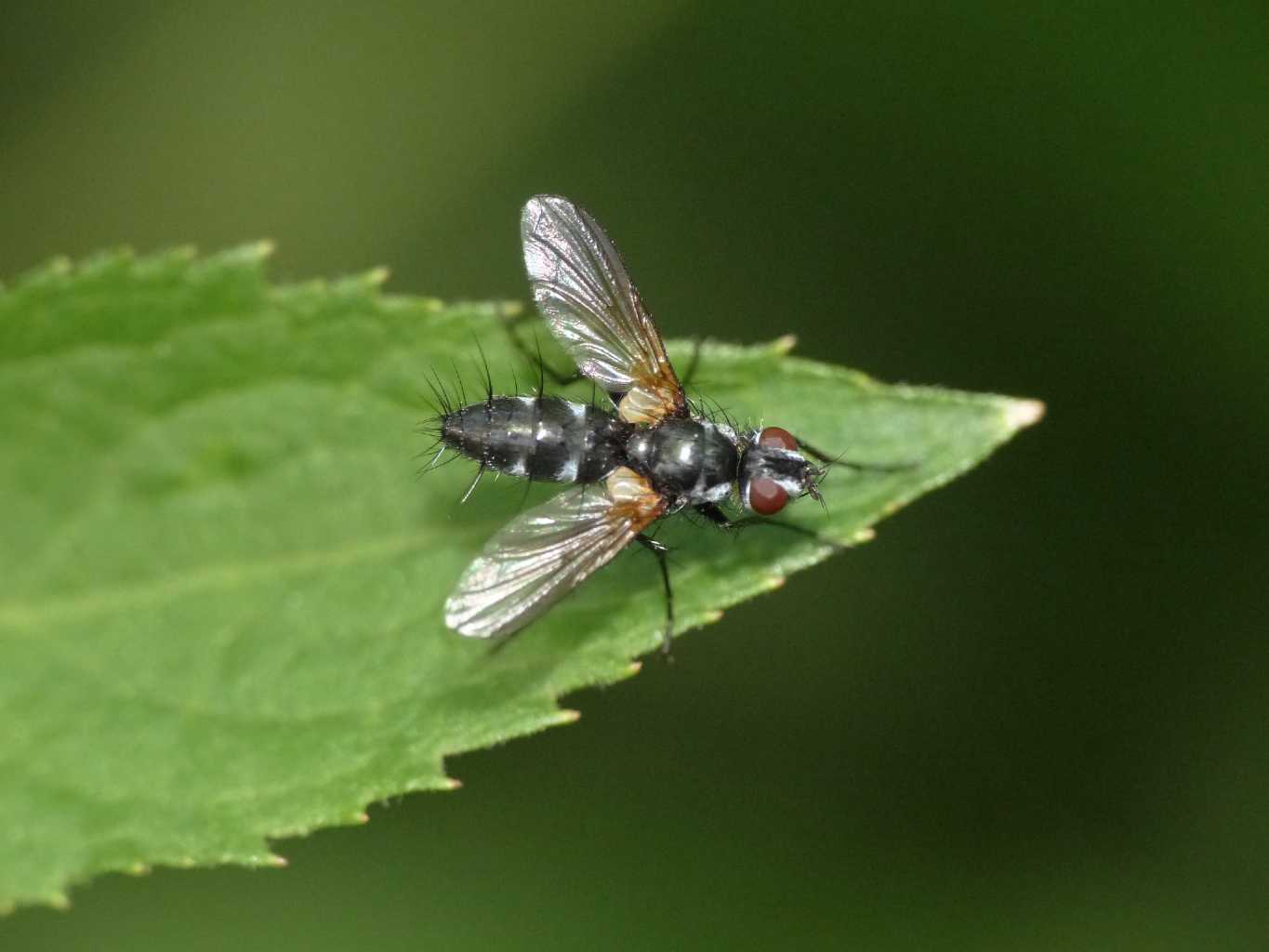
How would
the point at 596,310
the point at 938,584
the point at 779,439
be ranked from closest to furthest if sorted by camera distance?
1. the point at 779,439
2. the point at 596,310
3. the point at 938,584

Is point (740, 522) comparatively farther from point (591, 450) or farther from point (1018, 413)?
point (1018, 413)

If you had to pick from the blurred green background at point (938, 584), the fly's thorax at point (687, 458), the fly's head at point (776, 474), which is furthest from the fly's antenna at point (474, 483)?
the blurred green background at point (938, 584)

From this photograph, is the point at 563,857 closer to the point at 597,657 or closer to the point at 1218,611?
the point at 597,657

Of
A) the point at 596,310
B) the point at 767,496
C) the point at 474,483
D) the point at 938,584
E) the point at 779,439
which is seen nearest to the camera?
the point at 767,496

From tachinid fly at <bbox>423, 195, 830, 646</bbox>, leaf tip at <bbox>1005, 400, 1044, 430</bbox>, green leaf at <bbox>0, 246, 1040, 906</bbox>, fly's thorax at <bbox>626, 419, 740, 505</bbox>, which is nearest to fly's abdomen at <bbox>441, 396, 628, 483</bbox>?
tachinid fly at <bbox>423, 195, 830, 646</bbox>

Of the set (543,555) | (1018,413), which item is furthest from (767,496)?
(1018,413)

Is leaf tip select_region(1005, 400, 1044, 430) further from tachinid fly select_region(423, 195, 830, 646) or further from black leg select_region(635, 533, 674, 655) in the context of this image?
black leg select_region(635, 533, 674, 655)

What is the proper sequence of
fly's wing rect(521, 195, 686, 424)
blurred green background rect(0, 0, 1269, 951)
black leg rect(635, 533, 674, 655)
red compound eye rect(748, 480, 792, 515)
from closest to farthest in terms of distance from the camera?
black leg rect(635, 533, 674, 655)
red compound eye rect(748, 480, 792, 515)
fly's wing rect(521, 195, 686, 424)
blurred green background rect(0, 0, 1269, 951)
